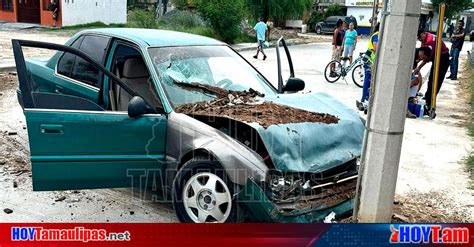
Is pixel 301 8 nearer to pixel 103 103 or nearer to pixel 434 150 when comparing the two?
pixel 434 150

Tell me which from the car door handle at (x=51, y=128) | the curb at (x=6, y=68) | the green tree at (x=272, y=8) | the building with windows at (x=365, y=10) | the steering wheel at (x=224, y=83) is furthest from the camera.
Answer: the building with windows at (x=365, y=10)

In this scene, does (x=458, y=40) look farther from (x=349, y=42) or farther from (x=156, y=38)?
(x=156, y=38)

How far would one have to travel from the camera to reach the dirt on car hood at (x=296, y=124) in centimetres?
347

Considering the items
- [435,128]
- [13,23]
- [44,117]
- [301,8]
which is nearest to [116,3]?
A: [13,23]

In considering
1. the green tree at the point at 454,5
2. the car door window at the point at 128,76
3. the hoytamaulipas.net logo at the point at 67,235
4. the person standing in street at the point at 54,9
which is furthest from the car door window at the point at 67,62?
the green tree at the point at 454,5

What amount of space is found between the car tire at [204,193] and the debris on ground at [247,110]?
47 cm

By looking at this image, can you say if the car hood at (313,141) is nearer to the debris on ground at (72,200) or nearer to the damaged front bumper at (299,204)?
the damaged front bumper at (299,204)

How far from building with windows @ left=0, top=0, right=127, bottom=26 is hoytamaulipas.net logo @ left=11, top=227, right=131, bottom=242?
2850cm

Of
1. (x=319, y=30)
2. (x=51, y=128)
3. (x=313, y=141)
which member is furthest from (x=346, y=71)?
(x=319, y=30)

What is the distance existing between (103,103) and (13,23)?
3058 centimetres

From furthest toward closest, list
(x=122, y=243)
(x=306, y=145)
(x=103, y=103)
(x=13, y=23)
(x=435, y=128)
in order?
1. (x=13, y=23)
2. (x=435, y=128)
3. (x=103, y=103)
4. (x=306, y=145)
5. (x=122, y=243)

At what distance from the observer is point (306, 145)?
3.59m

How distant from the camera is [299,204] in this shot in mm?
3371

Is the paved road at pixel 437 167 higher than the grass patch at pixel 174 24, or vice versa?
the grass patch at pixel 174 24
